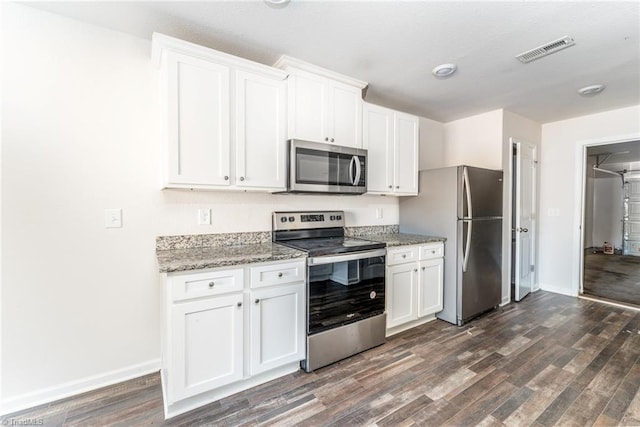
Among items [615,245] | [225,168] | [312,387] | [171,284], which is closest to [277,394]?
[312,387]

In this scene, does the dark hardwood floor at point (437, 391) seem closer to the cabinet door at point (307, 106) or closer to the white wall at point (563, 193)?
the white wall at point (563, 193)

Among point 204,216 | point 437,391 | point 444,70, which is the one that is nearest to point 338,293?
point 437,391

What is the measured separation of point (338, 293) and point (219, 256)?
945 millimetres

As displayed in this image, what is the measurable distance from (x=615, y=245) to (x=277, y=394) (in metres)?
9.37

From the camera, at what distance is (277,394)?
190 centimetres

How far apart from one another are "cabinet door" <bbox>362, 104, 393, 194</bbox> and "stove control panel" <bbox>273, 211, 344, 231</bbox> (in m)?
0.43

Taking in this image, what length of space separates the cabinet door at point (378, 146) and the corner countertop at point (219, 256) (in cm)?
121

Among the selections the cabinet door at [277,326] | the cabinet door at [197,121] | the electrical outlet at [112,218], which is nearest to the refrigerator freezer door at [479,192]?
the cabinet door at [277,326]

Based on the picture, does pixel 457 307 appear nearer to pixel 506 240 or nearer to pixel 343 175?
pixel 506 240

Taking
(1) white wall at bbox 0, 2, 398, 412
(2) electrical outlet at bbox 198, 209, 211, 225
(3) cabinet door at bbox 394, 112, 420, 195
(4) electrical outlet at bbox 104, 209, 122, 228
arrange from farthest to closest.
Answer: (3) cabinet door at bbox 394, 112, 420, 195, (2) electrical outlet at bbox 198, 209, 211, 225, (4) electrical outlet at bbox 104, 209, 122, 228, (1) white wall at bbox 0, 2, 398, 412

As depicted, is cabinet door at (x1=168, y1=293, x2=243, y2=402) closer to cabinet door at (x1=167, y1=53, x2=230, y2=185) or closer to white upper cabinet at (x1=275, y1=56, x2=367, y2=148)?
cabinet door at (x1=167, y1=53, x2=230, y2=185)

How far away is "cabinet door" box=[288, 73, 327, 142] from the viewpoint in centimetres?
231

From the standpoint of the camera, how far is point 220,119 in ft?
6.56

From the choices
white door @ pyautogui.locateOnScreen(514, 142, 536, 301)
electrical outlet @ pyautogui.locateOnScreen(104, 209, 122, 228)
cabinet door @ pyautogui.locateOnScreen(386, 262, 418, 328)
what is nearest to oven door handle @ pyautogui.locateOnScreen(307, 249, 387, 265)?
cabinet door @ pyautogui.locateOnScreen(386, 262, 418, 328)
